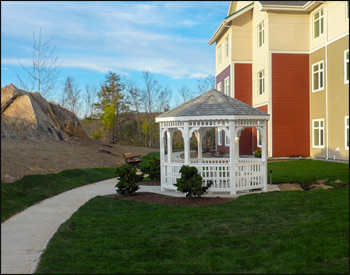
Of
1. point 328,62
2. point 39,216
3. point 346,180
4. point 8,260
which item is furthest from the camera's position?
point 328,62

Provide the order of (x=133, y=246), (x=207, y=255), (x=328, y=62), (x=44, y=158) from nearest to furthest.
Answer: (x=207, y=255) < (x=133, y=246) < (x=44, y=158) < (x=328, y=62)

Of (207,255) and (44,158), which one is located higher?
(44,158)

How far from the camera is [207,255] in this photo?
5.41 meters

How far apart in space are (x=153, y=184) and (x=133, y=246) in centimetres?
813

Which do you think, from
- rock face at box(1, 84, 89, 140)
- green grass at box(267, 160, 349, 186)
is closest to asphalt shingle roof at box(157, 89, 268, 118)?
green grass at box(267, 160, 349, 186)

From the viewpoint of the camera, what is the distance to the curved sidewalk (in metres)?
4.90

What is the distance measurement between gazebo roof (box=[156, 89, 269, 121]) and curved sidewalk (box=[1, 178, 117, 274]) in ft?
11.5

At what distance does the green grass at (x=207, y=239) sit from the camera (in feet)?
16.3

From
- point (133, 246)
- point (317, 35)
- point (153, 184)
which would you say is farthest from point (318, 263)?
point (317, 35)

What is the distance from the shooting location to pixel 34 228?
6.94 m

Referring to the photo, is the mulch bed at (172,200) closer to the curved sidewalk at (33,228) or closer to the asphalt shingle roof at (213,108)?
the curved sidewalk at (33,228)

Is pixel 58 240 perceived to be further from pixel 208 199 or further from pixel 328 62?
pixel 328 62

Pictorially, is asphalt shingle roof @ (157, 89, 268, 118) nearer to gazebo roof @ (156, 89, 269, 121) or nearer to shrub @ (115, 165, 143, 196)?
gazebo roof @ (156, 89, 269, 121)

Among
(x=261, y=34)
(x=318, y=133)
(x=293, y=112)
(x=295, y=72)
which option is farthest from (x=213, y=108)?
(x=261, y=34)
